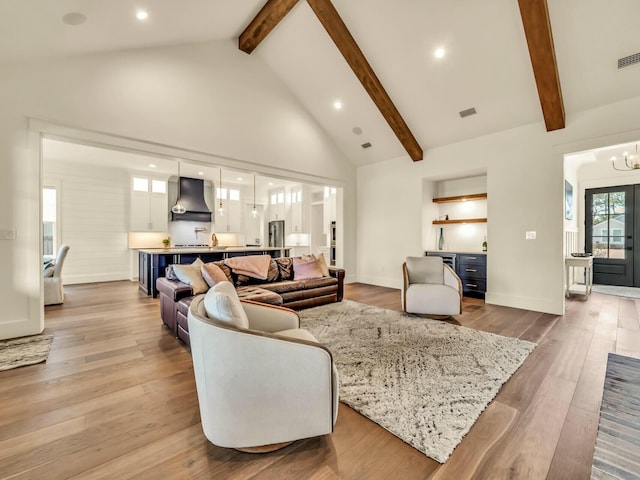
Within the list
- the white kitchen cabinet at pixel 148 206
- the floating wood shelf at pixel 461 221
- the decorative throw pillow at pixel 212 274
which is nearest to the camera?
the decorative throw pillow at pixel 212 274

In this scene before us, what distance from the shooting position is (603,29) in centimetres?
321

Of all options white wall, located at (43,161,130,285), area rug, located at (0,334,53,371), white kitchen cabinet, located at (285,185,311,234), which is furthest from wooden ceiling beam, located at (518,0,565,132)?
white wall, located at (43,161,130,285)

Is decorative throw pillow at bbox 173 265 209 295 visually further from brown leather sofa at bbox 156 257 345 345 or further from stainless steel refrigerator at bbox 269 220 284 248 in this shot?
stainless steel refrigerator at bbox 269 220 284 248

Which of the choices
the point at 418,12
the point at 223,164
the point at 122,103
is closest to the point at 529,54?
the point at 418,12

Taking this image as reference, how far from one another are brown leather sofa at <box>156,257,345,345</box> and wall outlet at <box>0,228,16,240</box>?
1.55 meters

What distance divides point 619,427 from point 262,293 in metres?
3.16

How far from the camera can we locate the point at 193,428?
173 cm

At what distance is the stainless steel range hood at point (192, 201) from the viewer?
8.35 meters

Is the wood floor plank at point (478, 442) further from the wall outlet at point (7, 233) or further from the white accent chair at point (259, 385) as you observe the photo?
the wall outlet at point (7, 233)

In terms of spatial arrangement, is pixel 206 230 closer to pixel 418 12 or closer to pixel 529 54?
pixel 418 12

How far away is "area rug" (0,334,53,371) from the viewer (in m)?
2.58

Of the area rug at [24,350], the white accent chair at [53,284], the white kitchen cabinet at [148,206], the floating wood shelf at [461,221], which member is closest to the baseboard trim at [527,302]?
the floating wood shelf at [461,221]

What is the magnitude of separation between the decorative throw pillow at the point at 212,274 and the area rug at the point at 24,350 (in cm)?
159

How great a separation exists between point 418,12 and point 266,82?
2.93 metres
